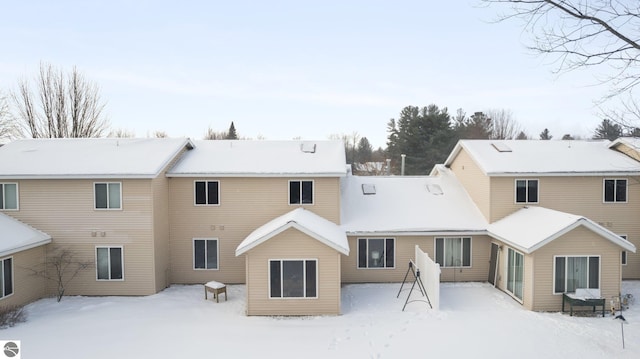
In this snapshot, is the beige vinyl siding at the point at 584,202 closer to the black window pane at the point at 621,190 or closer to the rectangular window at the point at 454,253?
the black window pane at the point at 621,190

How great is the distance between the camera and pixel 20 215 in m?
14.8

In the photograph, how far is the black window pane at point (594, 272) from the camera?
1338 centimetres

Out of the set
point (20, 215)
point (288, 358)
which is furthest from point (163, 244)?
point (288, 358)

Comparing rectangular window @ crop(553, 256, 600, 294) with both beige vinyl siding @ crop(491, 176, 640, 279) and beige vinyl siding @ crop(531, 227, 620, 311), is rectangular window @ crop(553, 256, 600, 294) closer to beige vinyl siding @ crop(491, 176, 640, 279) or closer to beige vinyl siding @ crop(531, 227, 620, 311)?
beige vinyl siding @ crop(531, 227, 620, 311)

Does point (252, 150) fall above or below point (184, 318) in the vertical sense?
above

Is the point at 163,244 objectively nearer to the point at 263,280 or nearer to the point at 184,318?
the point at 184,318

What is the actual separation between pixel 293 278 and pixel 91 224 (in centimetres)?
844

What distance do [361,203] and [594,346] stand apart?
10061 millimetres

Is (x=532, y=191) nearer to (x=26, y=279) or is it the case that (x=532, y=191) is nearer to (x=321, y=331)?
(x=321, y=331)

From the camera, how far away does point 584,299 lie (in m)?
12.8

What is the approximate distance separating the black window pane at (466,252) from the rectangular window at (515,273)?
190 cm

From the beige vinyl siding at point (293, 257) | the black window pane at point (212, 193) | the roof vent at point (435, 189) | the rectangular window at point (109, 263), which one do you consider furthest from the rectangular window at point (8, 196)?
the roof vent at point (435, 189)

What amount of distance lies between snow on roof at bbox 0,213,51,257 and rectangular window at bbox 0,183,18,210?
1.33 feet

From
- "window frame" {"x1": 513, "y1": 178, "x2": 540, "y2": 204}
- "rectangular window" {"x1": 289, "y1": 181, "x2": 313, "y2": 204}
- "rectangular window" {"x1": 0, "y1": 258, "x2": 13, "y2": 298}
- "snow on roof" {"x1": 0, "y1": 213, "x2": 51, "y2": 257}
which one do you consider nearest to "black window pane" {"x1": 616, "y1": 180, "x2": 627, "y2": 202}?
"window frame" {"x1": 513, "y1": 178, "x2": 540, "y2": 204}
